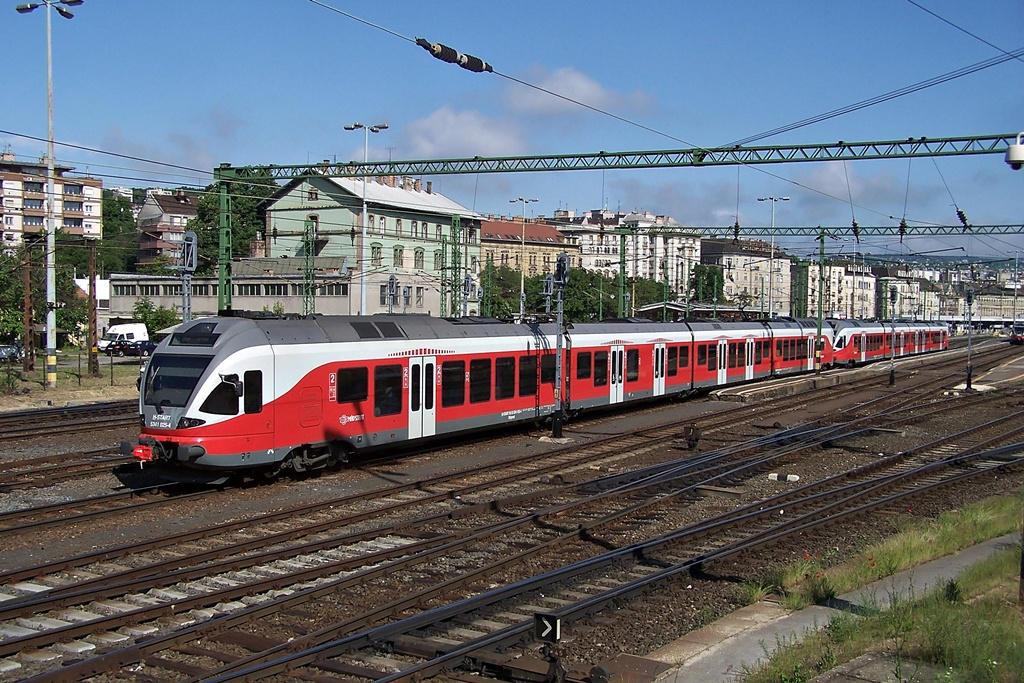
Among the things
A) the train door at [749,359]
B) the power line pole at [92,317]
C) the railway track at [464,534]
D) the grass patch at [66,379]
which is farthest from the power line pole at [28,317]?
the train door at [749,359]

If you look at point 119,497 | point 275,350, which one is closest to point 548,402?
point 275,350

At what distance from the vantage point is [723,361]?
36625 mm

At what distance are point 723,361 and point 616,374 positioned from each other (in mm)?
9584

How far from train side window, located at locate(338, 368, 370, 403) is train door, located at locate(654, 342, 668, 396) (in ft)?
47.6

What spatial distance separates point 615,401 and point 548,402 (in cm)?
420

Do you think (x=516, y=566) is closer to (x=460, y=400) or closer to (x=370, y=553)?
(x=370, y=553)

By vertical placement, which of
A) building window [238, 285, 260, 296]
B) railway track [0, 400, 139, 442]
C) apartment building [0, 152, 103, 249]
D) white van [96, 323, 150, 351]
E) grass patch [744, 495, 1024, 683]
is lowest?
railway track [0, 400, 139, 442]

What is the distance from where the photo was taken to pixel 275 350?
16.5 m

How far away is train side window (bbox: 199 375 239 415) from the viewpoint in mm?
15516

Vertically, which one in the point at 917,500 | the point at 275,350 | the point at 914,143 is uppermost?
the point at 914,143

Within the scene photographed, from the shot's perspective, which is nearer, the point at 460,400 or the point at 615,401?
the point at 460,400

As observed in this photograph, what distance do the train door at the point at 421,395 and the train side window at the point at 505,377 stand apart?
272 cm

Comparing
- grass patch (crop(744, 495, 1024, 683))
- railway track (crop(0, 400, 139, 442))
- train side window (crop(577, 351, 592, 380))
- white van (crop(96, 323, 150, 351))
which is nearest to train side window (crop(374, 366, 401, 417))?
train side window (crop(577, 351, 592, 380))

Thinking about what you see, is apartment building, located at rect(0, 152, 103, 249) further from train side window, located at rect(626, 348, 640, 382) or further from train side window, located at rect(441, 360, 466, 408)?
train side window, located at rect(441, 360, 466, 408)
